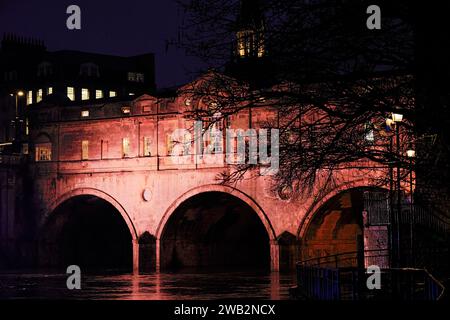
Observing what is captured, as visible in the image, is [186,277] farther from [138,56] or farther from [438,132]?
[138,56]

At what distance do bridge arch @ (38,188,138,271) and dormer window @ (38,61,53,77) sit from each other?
85.9ft

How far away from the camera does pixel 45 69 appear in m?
95.8

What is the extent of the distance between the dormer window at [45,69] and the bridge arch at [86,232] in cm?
2618

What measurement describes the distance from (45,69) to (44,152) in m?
28.2

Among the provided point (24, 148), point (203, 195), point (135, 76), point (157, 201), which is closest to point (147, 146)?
point (157, 201)

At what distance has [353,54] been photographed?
→ 18031mm

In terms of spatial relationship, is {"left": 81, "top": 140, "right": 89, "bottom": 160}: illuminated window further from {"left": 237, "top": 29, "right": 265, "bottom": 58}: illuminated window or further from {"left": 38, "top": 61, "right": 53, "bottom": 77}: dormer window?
{"left": 237, "top": 29, "right": 265, "bottom": 58}: illuminated window

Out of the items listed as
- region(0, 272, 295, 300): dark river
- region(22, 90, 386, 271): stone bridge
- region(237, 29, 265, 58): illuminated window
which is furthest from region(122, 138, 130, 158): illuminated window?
region(237, 29, 265, 58): illuminated window

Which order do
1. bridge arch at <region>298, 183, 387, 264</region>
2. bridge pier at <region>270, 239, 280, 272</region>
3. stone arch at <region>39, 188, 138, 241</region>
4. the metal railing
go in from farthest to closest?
stone arch at <region>39, 188, 138, 241</region>
bridge pier at <region>270, 239, 280, 272</region>
bridge arch at <region>298, 183, 387, 264</region>
the metal railing

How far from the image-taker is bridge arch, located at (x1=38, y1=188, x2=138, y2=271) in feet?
218

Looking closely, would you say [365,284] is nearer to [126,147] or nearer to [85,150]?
[126,147]

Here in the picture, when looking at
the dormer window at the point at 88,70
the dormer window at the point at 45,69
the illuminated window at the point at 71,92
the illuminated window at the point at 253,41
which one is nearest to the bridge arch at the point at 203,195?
the illuminated window at the point at 71,92

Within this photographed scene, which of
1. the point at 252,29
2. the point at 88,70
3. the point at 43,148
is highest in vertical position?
the point at 88,70
